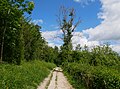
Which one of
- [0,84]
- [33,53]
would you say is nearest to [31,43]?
[33,53]

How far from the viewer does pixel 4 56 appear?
107 feet

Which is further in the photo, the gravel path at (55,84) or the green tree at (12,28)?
the green tree at (12,28)

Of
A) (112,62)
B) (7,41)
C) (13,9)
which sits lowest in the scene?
(112,62)

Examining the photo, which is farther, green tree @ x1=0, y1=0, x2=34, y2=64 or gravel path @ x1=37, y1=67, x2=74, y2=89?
green tree @ x1=0, y1=0, x2=34, y2=64

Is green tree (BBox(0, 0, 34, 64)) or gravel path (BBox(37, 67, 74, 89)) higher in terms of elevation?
green tree (BBox(0, 0, 34, 64))

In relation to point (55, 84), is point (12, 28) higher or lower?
higher

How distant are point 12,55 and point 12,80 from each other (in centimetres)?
1886

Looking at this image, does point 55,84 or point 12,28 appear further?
point 12,28

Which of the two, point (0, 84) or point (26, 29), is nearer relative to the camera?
point (0, 84)

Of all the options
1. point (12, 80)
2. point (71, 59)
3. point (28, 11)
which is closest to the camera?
point (12, 80)

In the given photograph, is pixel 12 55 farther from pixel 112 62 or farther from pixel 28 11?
pixel 112 62

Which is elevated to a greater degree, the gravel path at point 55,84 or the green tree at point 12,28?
the green tree at point 12,28

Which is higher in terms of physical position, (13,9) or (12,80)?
(13,9)

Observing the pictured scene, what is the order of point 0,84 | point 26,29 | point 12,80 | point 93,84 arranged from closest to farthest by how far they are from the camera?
point 0,84, point 12,80, point 93,84, point 26,29
